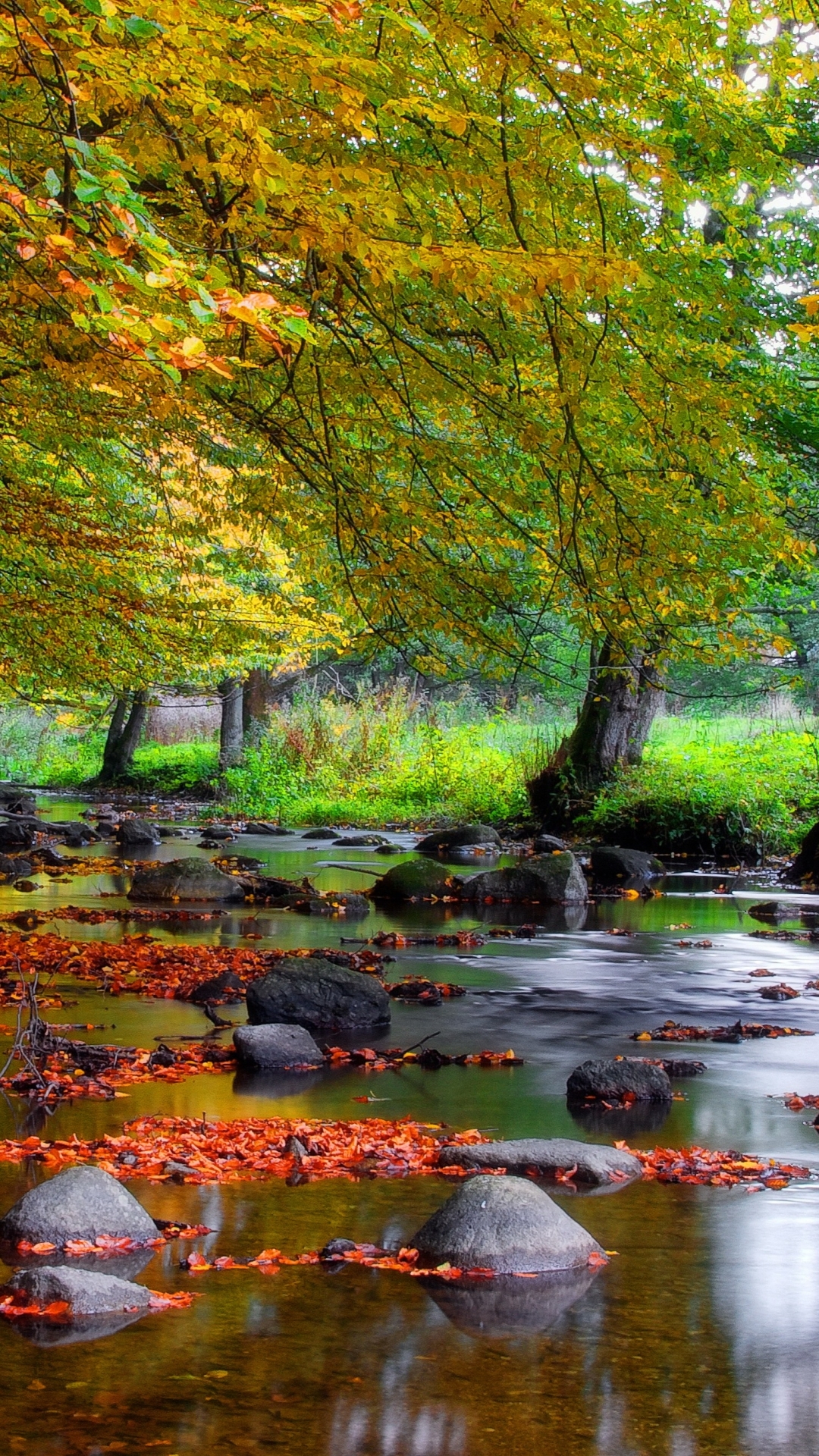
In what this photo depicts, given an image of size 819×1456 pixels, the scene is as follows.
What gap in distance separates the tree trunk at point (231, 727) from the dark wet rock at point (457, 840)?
1163 centimetres

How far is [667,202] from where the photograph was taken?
639 cm

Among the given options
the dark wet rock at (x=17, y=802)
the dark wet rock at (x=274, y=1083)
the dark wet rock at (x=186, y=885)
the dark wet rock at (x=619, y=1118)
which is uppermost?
the dark wet rock at (x=17, y=802)

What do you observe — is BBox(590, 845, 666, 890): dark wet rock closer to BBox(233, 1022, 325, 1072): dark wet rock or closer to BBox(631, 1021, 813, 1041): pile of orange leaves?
BBox(631, 1021, 813, 1041): pile of orange leaves

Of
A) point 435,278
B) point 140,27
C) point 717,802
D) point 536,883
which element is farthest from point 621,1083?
point 717,802

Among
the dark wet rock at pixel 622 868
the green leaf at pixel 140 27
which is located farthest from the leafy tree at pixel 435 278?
the dark wet rock at pixel 622 868

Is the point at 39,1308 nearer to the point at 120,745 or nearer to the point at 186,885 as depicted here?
the point at 186,885

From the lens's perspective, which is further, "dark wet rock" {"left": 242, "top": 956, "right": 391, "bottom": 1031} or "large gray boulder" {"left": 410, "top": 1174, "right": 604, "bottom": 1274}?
"dark wet rock" {"left": 242, "top": 956, "right": 391, "bottom": 1031}

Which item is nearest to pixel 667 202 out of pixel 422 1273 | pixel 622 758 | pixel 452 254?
pixel 452 254

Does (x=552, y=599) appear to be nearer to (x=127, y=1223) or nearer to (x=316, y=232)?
(x=316, y=232)

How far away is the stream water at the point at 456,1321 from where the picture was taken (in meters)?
3.17

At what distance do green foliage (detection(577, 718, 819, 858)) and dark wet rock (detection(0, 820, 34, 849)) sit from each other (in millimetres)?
9160

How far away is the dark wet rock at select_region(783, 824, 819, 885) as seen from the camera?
1732 centimetres

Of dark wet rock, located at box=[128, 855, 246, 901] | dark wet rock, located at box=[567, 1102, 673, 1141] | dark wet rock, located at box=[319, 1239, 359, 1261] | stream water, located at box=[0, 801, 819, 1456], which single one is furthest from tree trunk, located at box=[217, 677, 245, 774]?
dark wet rock, located at box=[319, 1239, 359, 1261]

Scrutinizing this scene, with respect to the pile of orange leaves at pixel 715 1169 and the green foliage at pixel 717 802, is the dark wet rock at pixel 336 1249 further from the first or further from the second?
the green foliage at pixel 717 802
